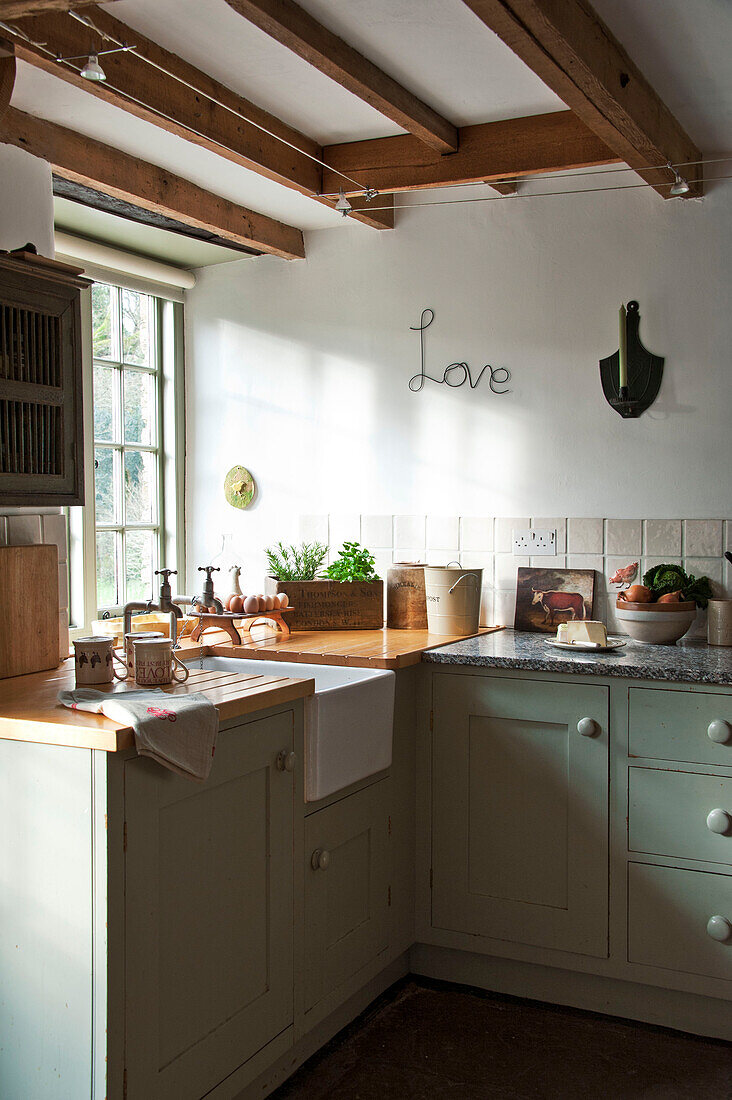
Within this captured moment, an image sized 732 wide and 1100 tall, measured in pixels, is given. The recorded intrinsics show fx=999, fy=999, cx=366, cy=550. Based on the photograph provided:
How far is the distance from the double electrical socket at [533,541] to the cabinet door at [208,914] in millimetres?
1315

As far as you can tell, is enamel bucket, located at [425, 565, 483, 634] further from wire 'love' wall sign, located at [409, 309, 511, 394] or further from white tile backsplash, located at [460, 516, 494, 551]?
wire 'love' wall sign, located at [409, 309, 511, 394]

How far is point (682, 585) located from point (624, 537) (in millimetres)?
251

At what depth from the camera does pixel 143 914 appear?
1.80m

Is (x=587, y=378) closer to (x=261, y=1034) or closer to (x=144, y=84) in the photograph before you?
(x=144, y=84)

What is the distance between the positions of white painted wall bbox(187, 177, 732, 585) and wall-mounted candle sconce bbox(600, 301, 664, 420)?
35 mm

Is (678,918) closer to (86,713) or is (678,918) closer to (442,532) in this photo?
(442,532)

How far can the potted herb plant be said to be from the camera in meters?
3.21

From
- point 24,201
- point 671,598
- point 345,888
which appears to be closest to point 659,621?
point 671,598

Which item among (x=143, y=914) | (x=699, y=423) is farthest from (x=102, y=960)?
(x=699, y=423)

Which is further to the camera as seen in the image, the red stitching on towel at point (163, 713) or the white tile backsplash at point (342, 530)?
the white tile backsplash at point (342, 530)

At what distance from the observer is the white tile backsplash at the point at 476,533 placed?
3.35 metres

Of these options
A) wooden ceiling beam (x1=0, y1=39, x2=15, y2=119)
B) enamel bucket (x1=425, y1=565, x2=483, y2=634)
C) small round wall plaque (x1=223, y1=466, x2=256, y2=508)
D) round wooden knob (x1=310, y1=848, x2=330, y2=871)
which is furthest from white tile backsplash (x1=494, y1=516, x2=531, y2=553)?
wooden ceiling beam (x1=0, y1=39, x2=15, y2=119)

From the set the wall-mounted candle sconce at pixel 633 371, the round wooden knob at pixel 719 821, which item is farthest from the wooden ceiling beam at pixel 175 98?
the round wooden knob at pixel 719 821

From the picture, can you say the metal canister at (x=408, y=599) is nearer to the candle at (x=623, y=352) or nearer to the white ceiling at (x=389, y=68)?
the candle at (x=623, y=352)
